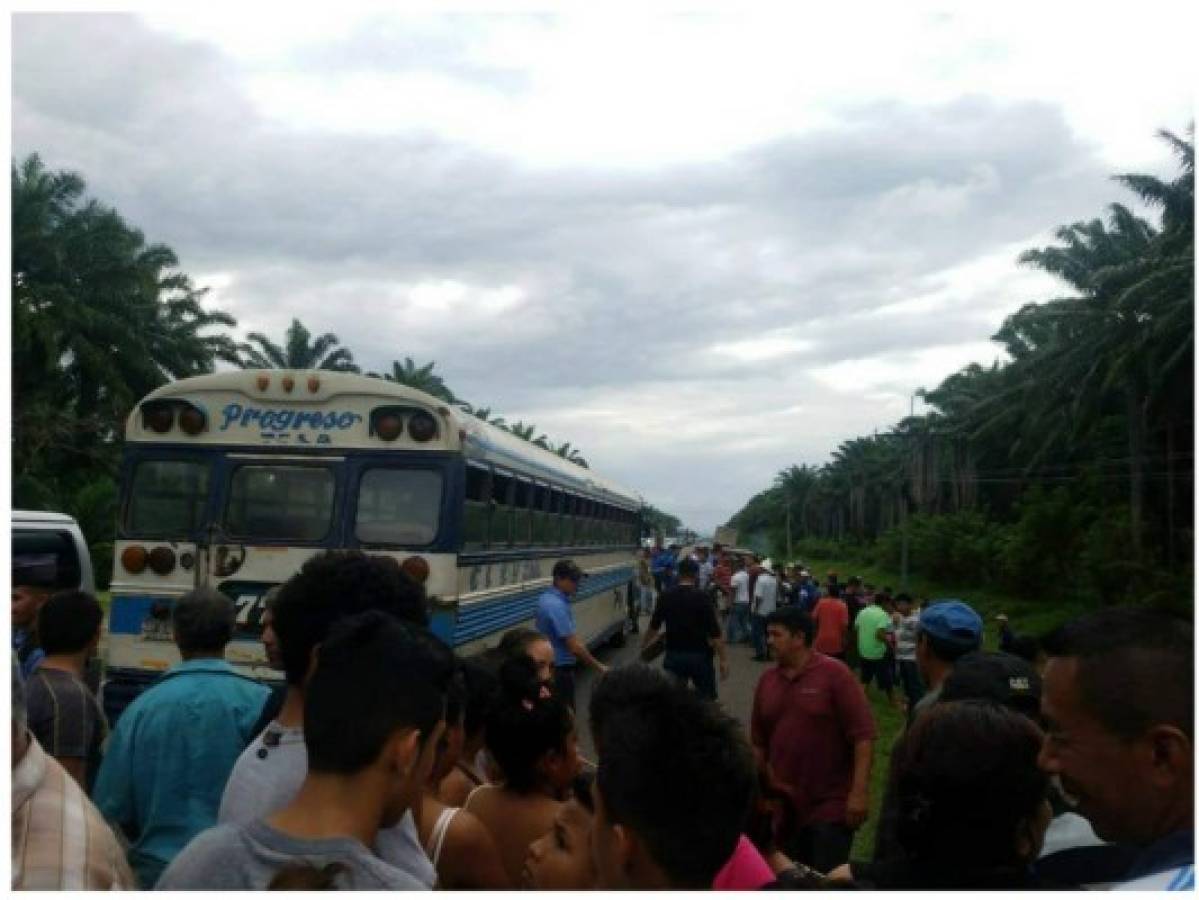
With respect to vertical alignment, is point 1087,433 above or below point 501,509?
above

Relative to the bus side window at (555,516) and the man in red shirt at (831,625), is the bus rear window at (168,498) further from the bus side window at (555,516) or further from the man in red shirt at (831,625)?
the man in red shirt at (831,625)

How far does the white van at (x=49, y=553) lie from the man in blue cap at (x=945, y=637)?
5.09 meters

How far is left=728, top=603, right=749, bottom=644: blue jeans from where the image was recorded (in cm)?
2062

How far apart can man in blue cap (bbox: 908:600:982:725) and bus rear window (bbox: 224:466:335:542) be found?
466 cm

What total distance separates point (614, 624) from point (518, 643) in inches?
593

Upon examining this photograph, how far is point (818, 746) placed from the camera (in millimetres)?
5027

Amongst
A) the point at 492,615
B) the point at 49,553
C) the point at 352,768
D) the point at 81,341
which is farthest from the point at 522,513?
the point at 81,341

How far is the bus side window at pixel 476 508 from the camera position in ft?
27.6

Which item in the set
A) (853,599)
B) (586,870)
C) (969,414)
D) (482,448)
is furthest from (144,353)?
(969,414)

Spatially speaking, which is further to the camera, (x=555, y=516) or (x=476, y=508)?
(x=555, y=516)

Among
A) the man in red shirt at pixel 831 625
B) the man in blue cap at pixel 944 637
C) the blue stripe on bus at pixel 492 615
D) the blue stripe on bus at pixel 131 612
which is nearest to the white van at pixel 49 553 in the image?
the blue stripe on bus at pixel 131 612

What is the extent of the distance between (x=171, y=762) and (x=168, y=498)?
5204 millimetres

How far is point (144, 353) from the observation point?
3045cm

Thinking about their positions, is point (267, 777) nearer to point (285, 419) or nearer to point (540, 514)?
point (285, 419)
